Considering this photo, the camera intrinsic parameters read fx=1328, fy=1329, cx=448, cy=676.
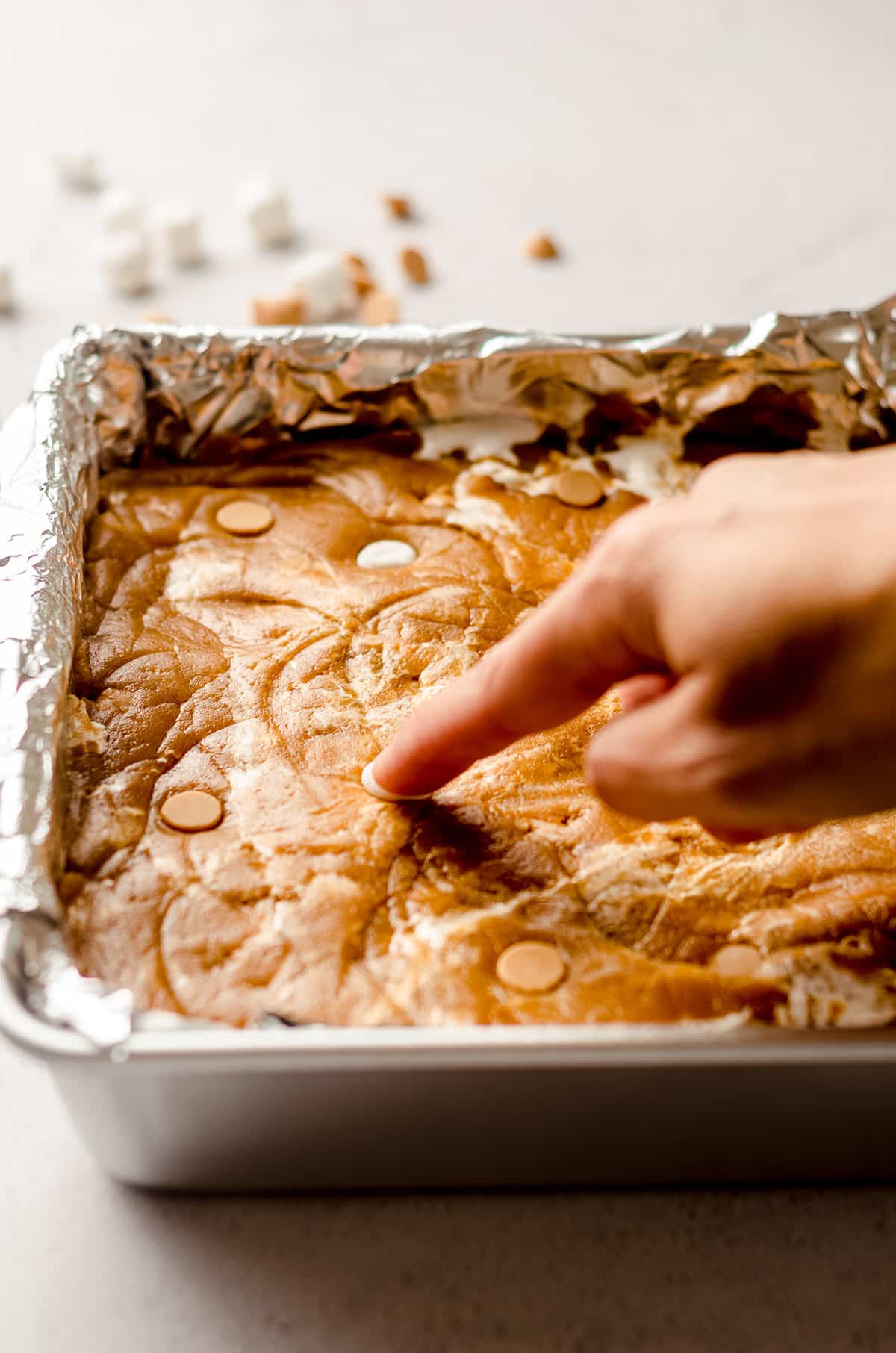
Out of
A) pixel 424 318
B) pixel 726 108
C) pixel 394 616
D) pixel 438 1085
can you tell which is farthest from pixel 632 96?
pixel 438 1085

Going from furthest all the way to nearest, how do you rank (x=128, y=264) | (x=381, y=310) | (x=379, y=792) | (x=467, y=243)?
(x=467, y=243), (x=128, y=264), (x=381, y=310), (x=379, y=792)

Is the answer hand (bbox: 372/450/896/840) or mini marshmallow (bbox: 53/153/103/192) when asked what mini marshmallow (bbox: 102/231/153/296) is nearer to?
mini marshmallow (bbox: 53/153/103/192)

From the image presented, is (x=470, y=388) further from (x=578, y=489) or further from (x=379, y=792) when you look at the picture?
(x=379, y=792)

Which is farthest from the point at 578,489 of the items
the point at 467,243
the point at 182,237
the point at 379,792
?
the point at 182,237

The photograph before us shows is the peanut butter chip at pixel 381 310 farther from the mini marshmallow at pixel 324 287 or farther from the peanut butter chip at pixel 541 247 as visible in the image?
the peanut butter chip at pixel 541 247

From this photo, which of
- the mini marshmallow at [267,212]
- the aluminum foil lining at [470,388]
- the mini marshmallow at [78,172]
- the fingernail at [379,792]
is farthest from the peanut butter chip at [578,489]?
the mini marshmallow at [78,172]

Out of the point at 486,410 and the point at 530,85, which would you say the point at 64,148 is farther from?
the point at 486,410

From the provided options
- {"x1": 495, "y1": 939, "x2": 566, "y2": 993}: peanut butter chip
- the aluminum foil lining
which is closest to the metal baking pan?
the aluminum foil lining
